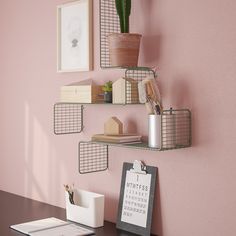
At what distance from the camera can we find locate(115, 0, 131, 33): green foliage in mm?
1977

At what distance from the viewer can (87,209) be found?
2176 millimetres

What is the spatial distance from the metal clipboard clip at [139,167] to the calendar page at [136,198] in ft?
0.05

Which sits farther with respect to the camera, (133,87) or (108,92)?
(108,92)

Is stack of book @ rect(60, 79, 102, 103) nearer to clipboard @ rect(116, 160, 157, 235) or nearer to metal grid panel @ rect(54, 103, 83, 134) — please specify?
metal grid panel @ rect(54, 103, 83, 134)

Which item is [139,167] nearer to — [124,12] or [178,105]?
[178,105]

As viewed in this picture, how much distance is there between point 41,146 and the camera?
2709 millimetres

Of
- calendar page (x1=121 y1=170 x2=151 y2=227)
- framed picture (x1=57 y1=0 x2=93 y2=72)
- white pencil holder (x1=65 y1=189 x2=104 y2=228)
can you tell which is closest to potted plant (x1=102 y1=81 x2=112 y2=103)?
framed picture (x1=57 y1=0 x2=93 y2=72)

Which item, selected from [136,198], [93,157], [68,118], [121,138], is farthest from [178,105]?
[68,118]

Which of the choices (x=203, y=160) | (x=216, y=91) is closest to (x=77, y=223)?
(x=203, y=160)

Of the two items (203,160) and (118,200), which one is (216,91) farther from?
(118,200)

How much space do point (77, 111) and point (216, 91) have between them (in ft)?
3.01

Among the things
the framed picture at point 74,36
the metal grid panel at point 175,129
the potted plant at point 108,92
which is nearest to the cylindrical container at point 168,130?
the metal grid panel at point 175,129

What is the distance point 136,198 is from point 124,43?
0.71 meters

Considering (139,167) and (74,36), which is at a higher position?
(74,36)
